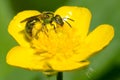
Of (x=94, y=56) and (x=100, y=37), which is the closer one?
(x=100, y=37)

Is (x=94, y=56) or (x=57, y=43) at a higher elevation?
(x=57, y=43)

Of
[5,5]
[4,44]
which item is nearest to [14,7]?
[5,5]

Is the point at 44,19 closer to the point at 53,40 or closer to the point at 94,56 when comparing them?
the point at 53,40

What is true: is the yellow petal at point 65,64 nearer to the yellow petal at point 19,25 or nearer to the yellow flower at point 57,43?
the yellow flower at point 57,43

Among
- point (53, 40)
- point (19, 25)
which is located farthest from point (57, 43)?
point (19, 25)

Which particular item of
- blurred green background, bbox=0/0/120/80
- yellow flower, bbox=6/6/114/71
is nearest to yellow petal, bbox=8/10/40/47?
yellow flower, bbox=6/6/114/71

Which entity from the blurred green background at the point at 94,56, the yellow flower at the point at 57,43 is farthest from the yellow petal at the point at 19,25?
the blurred green background at the point at 94,56

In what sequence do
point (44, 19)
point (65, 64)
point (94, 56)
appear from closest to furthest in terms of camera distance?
point (65, 64) → point (44, 19) → point (94, 56)

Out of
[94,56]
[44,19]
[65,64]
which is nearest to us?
[65,64]

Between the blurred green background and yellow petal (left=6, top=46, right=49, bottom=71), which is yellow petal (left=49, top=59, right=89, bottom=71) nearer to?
yellow petal (left=6, top=46, right=49, bottom=71)
